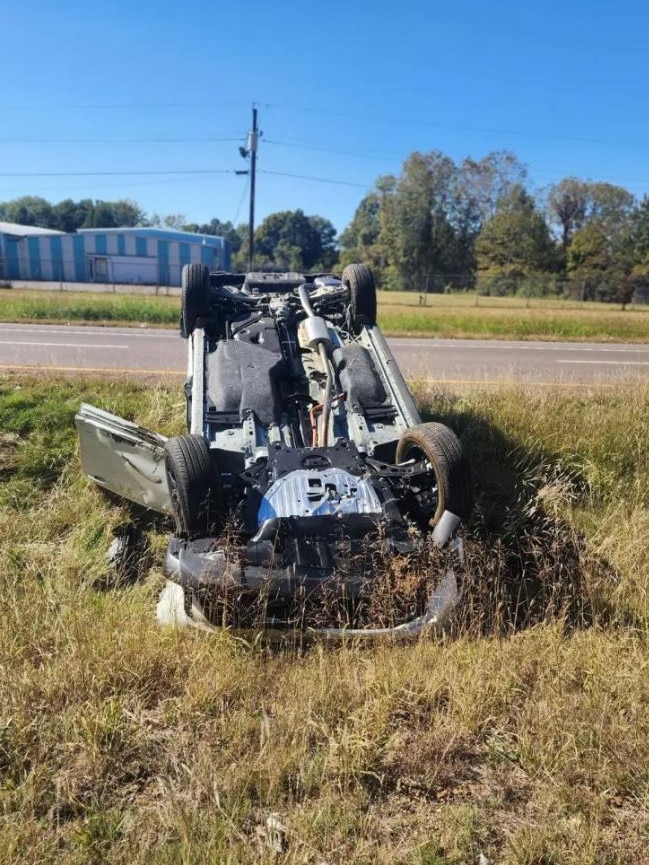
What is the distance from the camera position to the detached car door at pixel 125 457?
4.41 metres

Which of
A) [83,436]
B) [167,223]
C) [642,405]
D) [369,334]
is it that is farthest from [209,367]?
[167,223]

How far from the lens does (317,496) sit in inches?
140

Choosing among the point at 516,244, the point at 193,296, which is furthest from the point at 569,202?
the point at 193,296

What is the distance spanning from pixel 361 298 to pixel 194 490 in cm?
286

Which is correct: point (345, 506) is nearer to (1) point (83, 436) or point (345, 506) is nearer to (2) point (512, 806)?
(2) point (512, 806)

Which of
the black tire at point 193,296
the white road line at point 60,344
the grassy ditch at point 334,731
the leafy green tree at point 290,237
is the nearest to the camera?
the grassy ditch at point 334,731

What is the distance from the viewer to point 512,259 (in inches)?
2149

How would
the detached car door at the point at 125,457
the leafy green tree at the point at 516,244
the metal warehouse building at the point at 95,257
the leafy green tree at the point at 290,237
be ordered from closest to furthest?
the detached car door at the point at 125,457 → the metal warehouse building at the point at 95,257 → the leafy green tree at the point at 516,244 → the leafy green tree at the point at 290,237

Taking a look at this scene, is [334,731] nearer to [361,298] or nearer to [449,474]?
[449,474]

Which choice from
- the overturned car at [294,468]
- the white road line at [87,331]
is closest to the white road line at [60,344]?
the white road line at [87,331]

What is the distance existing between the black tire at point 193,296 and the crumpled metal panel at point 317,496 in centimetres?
236

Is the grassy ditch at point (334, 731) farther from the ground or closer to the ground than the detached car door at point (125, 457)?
closer to the ground

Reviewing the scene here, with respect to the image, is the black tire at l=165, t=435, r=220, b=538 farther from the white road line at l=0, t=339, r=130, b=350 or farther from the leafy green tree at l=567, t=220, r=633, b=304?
the leafy green tree at l=567, t=220, r=633, b=304

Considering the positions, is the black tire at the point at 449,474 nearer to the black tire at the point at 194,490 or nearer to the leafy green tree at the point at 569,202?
the black tire at the point at 194,490
